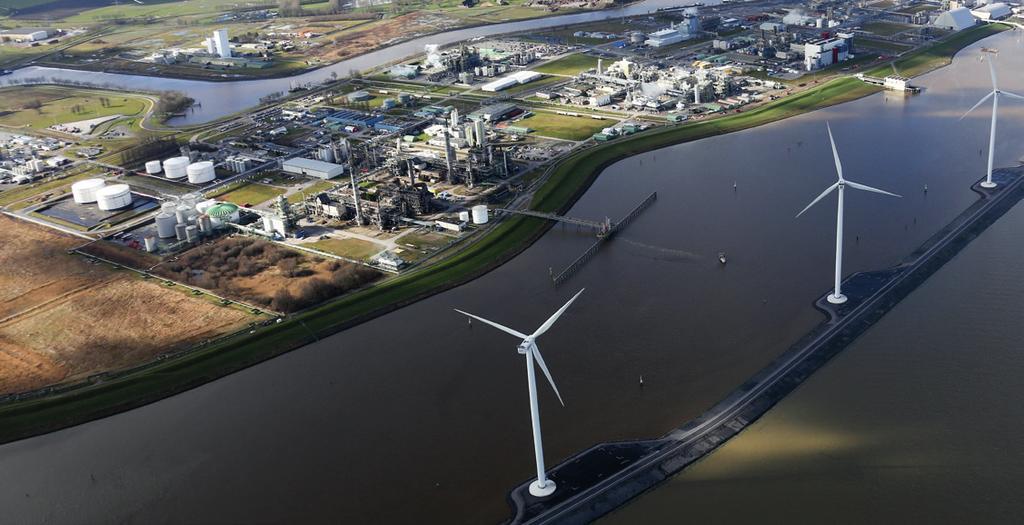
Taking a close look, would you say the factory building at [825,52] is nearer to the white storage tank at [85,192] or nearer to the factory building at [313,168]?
the factory building at [313,168]

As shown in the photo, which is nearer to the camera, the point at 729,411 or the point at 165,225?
the point at 729,411

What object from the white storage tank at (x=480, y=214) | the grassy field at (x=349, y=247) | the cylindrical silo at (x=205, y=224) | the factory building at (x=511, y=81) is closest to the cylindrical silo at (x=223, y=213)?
the cylindrical silo at (x=205, y=224)

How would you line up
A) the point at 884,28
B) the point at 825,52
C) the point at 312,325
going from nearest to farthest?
the point at 312,325
the point at 825,52
the point at 884,28

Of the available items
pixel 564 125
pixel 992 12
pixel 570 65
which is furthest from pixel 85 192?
pixel 992 12

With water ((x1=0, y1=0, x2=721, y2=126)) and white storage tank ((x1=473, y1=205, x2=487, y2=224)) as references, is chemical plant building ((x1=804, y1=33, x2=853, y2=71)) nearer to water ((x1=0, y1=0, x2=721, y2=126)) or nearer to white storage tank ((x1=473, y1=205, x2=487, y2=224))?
water ((x1=0, y1=0, x2=721, y2=126))

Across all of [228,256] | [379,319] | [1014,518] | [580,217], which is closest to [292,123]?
[228,256]

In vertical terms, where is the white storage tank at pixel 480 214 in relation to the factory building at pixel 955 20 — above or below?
below

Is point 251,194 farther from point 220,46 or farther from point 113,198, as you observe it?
point 220,46
